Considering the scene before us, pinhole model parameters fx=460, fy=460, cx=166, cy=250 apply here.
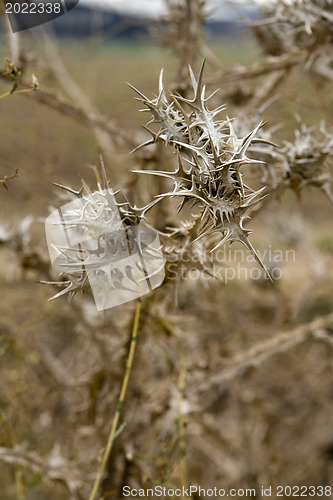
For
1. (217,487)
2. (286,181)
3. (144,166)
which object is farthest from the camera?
(217,487)

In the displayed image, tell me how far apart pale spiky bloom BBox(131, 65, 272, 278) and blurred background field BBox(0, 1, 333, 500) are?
0.52 feet

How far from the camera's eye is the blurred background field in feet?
3.06

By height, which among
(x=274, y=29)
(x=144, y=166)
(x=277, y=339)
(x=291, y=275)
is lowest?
(x=291, y=275)

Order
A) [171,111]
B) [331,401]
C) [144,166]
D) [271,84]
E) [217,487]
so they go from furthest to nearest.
Answer: [331,401] < [217,487] < [271,84] < [144,166] < [171,111]

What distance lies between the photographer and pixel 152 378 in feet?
4.68

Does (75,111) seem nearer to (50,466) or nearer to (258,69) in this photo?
(258,69)

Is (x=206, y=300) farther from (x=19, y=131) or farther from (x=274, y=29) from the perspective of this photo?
(x=19, y=131)

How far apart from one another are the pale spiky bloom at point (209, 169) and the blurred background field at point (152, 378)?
157 millimetres

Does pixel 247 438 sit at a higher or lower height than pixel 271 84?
lower

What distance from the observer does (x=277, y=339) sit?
40.1 inches

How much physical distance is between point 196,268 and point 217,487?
1040mm

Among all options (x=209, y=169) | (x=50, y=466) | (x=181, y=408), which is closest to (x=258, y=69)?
(x=209, y=169)

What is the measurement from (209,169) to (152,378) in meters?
1.07

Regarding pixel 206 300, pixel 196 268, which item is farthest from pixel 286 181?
pixel 206 300
